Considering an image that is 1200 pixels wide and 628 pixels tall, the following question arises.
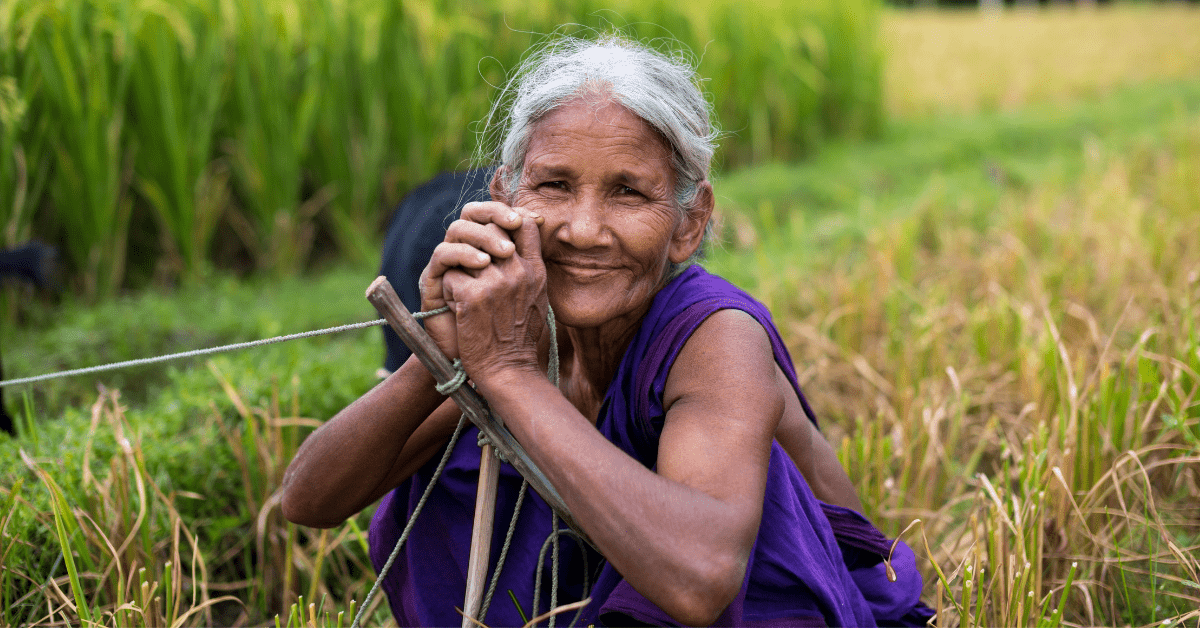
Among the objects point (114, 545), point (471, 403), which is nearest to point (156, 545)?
point (114, 545)

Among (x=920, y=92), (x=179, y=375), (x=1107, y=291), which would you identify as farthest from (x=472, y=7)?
(x=920, y=92)

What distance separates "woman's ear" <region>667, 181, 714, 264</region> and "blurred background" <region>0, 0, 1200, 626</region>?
69 cm

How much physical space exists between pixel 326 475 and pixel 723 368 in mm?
805

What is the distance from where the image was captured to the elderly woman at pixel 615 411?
1397 mm


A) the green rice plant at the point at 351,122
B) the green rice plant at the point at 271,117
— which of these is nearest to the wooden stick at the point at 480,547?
the green rice plant at the point at 271,117

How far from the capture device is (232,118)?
494 cm

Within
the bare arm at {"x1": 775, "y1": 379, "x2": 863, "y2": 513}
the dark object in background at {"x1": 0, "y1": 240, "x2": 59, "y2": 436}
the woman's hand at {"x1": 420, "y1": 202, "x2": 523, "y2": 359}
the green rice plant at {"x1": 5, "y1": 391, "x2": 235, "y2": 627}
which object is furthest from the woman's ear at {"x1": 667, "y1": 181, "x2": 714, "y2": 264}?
the dark object in background at {"x1": 0, "y1": 240, "x2": 59, "y2": 436}

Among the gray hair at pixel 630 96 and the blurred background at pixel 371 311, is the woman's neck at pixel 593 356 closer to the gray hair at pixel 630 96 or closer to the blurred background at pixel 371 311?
the gray hair at pixel 630 96

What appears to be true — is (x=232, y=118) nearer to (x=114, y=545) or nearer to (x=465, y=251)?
(x=114, y=545)

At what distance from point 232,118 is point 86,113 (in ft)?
2.65

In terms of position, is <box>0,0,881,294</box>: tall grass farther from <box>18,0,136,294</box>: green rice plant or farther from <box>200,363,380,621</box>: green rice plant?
<box>200,363,380,621</box>: green rice plant

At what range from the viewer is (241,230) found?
5211mm

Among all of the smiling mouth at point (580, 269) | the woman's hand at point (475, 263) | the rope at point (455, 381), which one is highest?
the woman's hand at point (475, 263)

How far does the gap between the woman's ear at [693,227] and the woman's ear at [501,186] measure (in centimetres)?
34
